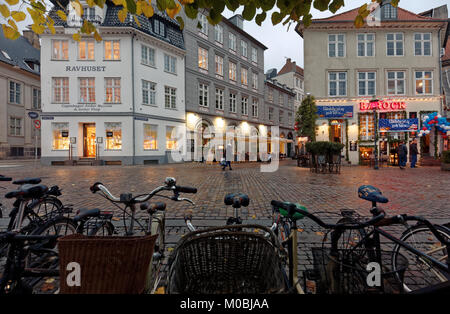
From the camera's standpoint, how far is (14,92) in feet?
93.2

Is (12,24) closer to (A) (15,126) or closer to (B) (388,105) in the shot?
(B) (388,105)

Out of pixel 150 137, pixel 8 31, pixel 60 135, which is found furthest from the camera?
pixel 150 137

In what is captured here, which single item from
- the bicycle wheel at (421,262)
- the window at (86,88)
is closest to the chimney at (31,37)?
the window at (86,88)

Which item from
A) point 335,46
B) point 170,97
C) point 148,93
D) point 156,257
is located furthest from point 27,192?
point 335,46

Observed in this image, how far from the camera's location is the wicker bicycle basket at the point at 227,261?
4.84ft

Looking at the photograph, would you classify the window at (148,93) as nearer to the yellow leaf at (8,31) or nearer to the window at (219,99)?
the window at (219,99)

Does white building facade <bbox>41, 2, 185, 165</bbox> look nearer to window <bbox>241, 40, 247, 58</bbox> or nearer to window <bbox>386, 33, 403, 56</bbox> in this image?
window <bbox>241, 40, 247, 58</bbox>

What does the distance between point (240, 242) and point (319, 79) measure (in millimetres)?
20406

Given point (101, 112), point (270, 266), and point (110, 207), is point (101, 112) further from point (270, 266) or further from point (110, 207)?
point (270, 266)

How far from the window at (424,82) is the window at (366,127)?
15.3ft

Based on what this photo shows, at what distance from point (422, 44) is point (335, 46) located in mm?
7090

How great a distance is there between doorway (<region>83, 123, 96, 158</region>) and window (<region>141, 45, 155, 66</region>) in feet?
24.4

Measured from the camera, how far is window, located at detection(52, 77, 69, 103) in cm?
1900

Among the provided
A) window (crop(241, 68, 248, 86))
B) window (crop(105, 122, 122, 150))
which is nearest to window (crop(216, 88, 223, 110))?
window (crop(241, 68, 248, 86))
